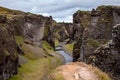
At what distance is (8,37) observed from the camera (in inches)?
3324

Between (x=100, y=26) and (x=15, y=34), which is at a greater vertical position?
(x=100, y=26)

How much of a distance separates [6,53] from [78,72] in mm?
60890

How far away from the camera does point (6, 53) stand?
260 feet

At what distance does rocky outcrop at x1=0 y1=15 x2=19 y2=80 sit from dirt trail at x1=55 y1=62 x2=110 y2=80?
56.7 metres

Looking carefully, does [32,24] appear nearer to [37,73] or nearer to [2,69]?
[37,73]

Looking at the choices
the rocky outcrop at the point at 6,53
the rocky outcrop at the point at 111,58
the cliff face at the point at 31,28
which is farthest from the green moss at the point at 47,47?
the rocky outcrop at the point at 111,58

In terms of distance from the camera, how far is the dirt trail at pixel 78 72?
19272 mm

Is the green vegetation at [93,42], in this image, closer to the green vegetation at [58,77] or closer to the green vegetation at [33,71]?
the green vegetation at [33,71]

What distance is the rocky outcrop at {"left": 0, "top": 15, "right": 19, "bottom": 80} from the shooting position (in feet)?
252

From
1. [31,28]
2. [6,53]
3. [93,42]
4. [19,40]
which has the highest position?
[93,42]

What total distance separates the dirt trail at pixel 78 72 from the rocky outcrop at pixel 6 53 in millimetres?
56671

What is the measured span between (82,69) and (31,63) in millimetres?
89895

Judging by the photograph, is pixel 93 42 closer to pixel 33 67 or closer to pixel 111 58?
pixel 33 67

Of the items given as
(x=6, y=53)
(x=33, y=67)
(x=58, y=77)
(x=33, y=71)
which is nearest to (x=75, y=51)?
(x=33, y=67)
